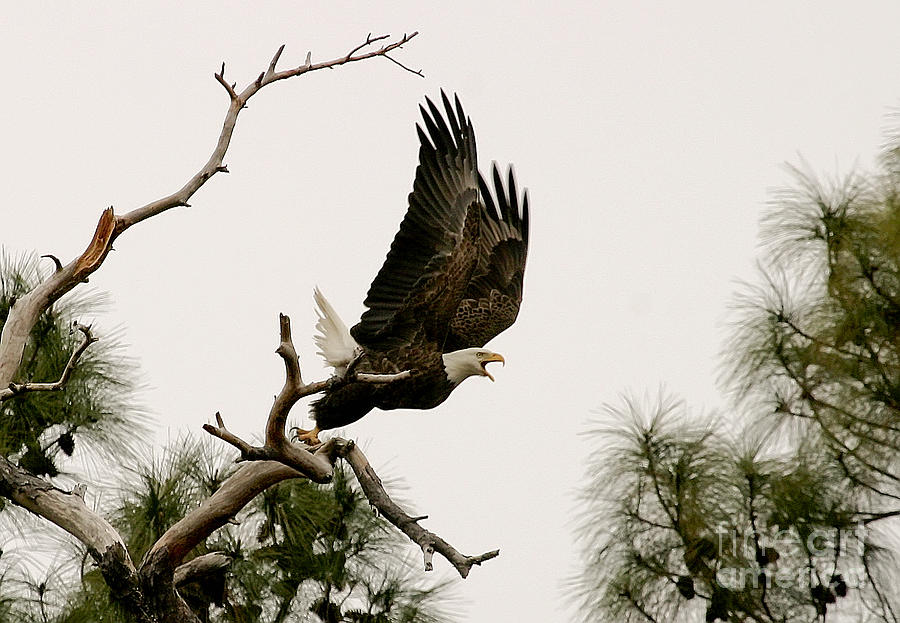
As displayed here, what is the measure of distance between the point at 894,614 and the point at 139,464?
2143 mm

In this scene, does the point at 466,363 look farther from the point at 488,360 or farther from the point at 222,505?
the point at 222,505

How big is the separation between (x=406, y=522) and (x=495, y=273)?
192 centimetres

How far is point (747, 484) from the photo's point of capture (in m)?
3.71

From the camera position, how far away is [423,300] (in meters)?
4.06

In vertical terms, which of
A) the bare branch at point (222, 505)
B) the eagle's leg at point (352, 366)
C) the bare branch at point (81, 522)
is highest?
the eagle's leg at point (352, 366)

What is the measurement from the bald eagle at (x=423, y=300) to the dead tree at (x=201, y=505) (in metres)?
0.61

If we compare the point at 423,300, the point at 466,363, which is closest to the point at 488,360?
the point at 466,363

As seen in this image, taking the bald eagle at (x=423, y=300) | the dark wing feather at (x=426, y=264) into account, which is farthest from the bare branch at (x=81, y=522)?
the dark wing feather at (x=426, y=264)

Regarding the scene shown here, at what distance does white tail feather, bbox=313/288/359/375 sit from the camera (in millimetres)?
4168

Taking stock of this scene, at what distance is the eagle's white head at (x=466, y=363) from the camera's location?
4.38 meters

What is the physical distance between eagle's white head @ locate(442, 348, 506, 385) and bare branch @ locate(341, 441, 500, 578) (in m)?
0.85

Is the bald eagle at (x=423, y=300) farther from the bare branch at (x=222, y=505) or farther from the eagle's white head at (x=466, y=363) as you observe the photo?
the bare branch at (x=222, y=505)

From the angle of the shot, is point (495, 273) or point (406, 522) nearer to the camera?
point (406, 522)

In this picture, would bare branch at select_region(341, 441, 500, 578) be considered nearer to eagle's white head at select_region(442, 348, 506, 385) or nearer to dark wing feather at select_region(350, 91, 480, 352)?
dark wing feather at select_region(350, 91, 480, 352)
